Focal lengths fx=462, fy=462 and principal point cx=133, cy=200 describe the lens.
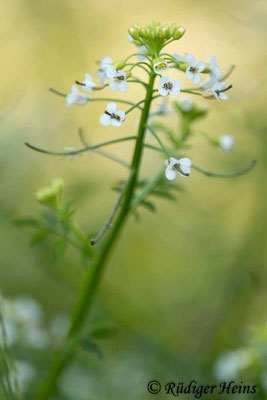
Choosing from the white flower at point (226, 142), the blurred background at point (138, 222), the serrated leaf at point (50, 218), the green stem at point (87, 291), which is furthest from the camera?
the blurred background at point (138, 222)

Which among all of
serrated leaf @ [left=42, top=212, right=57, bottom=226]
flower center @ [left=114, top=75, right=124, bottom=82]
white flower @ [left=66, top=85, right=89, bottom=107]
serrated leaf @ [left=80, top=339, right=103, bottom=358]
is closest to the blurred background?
serrated leaf @ [left=80, top=339, right=103, bottom=358]

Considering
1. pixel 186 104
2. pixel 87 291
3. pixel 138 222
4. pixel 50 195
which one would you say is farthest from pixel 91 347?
pixel 138 222

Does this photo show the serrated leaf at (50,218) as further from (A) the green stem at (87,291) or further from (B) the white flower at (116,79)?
(B) the white flower at (116,79)

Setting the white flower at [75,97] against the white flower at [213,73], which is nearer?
the white flower at [213,73]

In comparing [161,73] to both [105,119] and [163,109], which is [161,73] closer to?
[105,119]

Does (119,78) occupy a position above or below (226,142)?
below

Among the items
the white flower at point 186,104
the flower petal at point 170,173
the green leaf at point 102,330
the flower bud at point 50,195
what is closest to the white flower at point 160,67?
the flower petal at point 170,173

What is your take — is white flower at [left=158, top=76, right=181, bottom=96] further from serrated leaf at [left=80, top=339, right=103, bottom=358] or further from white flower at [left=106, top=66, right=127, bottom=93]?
serrated leaf at [left=80, top=339, right=103, bottom=358]
